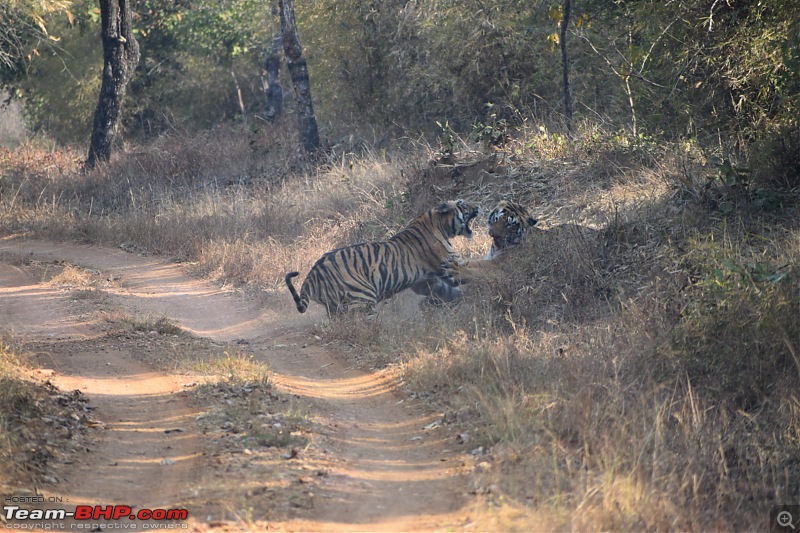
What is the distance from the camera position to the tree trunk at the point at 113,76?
1922 cm

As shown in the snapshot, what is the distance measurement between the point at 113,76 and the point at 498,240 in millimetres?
12872

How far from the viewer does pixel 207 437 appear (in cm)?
583

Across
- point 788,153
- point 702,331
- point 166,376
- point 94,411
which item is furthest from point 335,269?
point 788,153

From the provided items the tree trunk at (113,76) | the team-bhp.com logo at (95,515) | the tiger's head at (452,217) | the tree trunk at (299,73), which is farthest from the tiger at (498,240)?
the tree trunk at (113,76)

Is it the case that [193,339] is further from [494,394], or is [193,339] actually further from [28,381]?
[494,394]

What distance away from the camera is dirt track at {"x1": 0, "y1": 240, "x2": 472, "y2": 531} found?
4855mm

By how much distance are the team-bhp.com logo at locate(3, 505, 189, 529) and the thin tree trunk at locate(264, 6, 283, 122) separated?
742 inches

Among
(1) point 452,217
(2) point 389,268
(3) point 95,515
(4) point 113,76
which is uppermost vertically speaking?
(4) point 113,76

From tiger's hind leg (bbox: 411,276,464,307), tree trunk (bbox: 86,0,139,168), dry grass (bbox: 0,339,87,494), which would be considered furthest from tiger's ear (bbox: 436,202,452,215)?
tree trunk (bbox: 86,0,139,168)

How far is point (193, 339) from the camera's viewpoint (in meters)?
8.49

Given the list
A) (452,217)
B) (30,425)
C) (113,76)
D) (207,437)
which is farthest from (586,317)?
(113,76)

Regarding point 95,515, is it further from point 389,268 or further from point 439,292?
point 439,292

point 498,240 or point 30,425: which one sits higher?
point 498,240

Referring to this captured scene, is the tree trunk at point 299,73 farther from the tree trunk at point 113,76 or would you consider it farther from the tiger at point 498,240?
the tiger at point 498,240
